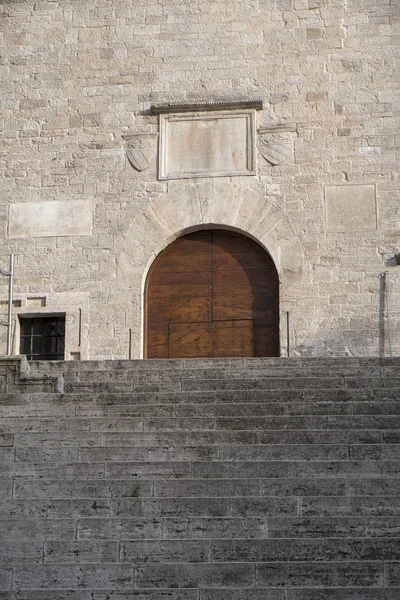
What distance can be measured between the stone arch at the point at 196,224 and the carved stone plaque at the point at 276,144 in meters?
0.61

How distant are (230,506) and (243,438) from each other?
0.87 meters

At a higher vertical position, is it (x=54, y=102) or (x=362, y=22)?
(x=362, y=22)

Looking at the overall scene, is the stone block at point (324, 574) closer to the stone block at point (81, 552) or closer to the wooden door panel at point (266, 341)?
the stone block at point (81, 552)

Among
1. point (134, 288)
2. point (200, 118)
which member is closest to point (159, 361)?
point (134, 288)

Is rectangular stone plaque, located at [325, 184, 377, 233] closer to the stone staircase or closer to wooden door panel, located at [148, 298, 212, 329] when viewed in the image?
wooden door panel, located at [148, 298, 212, 329]

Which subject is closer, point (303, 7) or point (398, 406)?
point (398, 406)

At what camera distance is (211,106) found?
16750 mm

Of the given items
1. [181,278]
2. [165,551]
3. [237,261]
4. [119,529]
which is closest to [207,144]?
[237,261]

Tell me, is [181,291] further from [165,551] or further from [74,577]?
[74,577]

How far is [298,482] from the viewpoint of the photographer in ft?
33.6

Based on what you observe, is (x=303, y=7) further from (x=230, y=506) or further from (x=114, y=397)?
(x=230, y=506)

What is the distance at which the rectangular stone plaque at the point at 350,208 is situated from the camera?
16.2 metres

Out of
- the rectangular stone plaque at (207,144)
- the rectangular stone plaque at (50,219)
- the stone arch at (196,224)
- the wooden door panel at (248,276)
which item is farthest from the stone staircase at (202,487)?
the rectangular stone plaque at (207,144)

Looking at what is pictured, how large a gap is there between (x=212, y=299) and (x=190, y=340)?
2.29 feet
